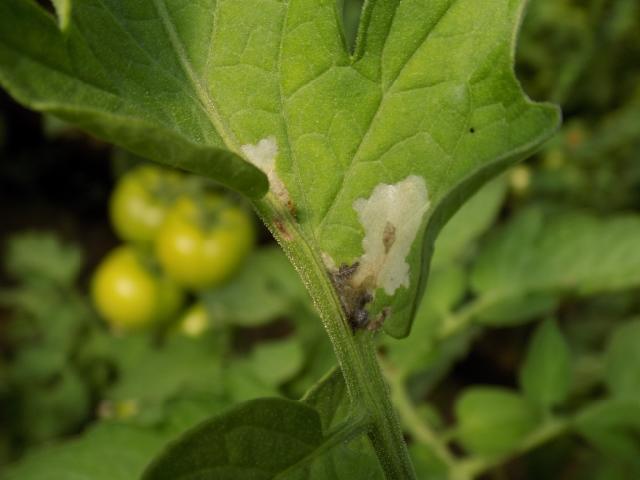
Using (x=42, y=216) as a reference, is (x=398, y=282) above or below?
below

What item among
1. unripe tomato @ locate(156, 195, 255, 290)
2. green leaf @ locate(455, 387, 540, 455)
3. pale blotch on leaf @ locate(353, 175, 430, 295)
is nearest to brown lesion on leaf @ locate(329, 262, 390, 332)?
pale blotch on leaf @ locate(353, 175, 430, 295)

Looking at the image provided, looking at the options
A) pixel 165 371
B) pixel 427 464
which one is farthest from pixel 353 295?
pixel 165 371

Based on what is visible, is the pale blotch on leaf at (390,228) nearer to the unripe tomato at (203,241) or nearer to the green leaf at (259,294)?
the green leaf at (259,294)

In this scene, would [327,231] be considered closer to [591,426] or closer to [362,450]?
[362,450]

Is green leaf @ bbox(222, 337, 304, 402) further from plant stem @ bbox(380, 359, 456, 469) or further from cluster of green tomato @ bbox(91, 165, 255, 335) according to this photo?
cluster of green tomato @ bbox(91, 165, 255, 335)

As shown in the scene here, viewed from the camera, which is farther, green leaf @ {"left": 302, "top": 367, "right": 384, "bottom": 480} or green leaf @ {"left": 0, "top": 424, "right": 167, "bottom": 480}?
green leaf @ {"left": 0, "top": 424, "right": 167, "bottom": 480}

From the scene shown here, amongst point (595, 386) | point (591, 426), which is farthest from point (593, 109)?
point (591, 426)
